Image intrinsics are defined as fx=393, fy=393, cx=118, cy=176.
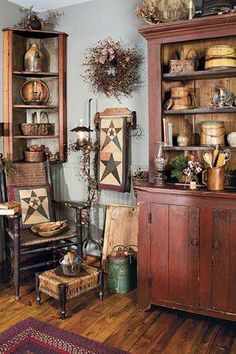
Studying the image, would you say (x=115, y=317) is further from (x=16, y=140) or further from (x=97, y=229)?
(x=16, y=140)

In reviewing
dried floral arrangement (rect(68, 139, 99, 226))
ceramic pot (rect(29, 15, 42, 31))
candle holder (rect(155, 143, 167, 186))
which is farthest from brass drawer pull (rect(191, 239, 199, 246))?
ceramic pot (rect(29, 15, 42, 31))

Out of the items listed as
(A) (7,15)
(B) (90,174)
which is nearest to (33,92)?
(A) (7,15)

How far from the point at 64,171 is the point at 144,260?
1.56 metres

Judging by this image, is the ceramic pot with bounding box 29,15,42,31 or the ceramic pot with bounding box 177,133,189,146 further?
the ceramic pot with bounding box 29,15,42,31

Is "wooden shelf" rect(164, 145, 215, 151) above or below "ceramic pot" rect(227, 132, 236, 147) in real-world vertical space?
below

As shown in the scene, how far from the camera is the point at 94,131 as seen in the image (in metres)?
3.94

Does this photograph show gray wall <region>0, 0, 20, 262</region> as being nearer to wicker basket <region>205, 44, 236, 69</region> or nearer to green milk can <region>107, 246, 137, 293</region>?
green milk can <region>107, 246, 137, 293</region>

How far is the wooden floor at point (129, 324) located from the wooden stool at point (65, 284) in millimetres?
120

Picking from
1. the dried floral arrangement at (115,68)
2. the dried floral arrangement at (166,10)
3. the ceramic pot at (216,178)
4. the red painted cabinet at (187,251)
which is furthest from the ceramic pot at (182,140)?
the dried floral arrangement at (166,10)

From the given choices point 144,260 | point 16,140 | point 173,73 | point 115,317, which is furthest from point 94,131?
point 115,317

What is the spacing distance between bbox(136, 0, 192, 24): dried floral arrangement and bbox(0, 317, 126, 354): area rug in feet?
7.86

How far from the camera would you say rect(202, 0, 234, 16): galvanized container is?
2.82 m

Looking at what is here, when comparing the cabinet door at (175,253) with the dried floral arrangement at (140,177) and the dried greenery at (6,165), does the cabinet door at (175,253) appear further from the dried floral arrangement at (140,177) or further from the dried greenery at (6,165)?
the dried greenery at (6,165)

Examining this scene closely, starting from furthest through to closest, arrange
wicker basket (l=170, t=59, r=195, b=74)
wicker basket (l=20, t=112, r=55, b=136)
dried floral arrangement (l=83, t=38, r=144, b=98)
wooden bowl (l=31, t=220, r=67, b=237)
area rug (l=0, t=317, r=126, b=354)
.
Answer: wicker basket (l=20, t=112, r=55, b=136), dried floral arrangement (l=83, t=38, r=144, b=98), wooden bowl (l=31, t=220, r=67, b=237), wicker basket (l=170, t=59, r=195, b=74), area rug (l=0, t=317, r=126, b=354)
